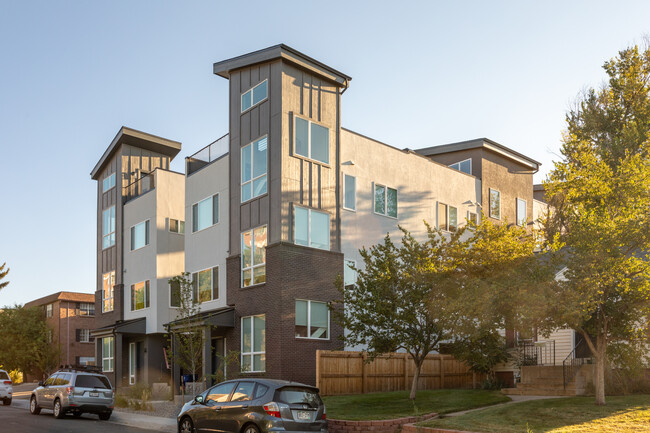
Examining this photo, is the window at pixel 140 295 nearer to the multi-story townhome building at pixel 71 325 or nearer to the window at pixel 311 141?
the window at pixel 311 141

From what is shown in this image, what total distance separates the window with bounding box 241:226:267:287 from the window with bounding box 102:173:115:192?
1641 cm

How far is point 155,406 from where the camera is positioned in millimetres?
26750

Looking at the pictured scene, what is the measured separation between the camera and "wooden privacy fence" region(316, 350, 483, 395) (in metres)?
24.2

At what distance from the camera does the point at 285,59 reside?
89.0ft

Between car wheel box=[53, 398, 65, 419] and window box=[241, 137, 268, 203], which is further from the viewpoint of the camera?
window box=[241, 137, 268, 203]

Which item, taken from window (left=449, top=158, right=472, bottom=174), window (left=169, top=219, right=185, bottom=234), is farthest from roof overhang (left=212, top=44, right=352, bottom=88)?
window (left=449, top=158, right=472, bottom=174)

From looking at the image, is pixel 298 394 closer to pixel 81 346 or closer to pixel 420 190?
pixel 420 190

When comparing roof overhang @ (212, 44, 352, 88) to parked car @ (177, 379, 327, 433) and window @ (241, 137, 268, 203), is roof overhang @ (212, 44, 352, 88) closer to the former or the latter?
window @ (241, 137, 268, 203)

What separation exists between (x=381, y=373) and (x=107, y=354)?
1922 cm

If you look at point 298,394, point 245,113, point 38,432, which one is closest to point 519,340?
point 245,113

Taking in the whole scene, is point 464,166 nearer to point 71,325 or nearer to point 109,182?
point 109,182

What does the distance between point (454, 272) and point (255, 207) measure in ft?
32.1

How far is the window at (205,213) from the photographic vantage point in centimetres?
3098

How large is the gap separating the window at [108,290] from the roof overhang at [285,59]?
52.1ft
